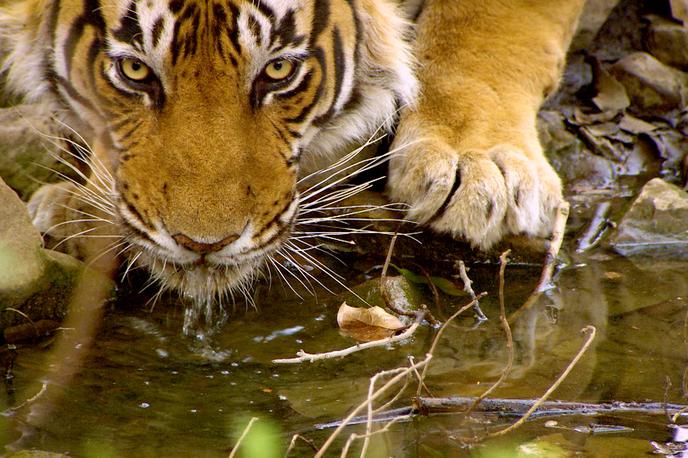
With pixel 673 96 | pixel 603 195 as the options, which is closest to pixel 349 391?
pixel 603 195

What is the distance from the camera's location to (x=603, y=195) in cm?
304

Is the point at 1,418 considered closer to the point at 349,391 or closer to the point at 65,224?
the point at 349,391

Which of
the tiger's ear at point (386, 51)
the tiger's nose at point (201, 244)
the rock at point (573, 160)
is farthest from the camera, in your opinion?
the rock at point (573, 160)

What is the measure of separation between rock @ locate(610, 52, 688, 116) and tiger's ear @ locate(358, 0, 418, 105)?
1.12 m

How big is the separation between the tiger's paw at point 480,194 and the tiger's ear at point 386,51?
251 millimetres

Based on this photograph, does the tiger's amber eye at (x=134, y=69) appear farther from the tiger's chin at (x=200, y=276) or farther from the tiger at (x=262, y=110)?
the tiger's chin at (x=200, y=276)

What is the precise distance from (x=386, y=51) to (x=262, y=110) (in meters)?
0.63

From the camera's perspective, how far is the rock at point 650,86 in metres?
3.49

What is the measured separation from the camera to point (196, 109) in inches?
79.0

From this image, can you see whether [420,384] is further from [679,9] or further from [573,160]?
[679,9]

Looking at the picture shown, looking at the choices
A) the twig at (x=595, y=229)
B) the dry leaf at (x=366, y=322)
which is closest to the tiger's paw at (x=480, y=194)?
the twig at (x=595, y=229)

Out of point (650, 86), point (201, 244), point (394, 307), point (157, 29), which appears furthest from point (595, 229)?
point (157, 29)

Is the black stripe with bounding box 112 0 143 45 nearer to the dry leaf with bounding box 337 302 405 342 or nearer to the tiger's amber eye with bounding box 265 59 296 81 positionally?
the tiger's amber eye with bounding box 265 59 296 81

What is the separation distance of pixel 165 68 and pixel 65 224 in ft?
2.02
